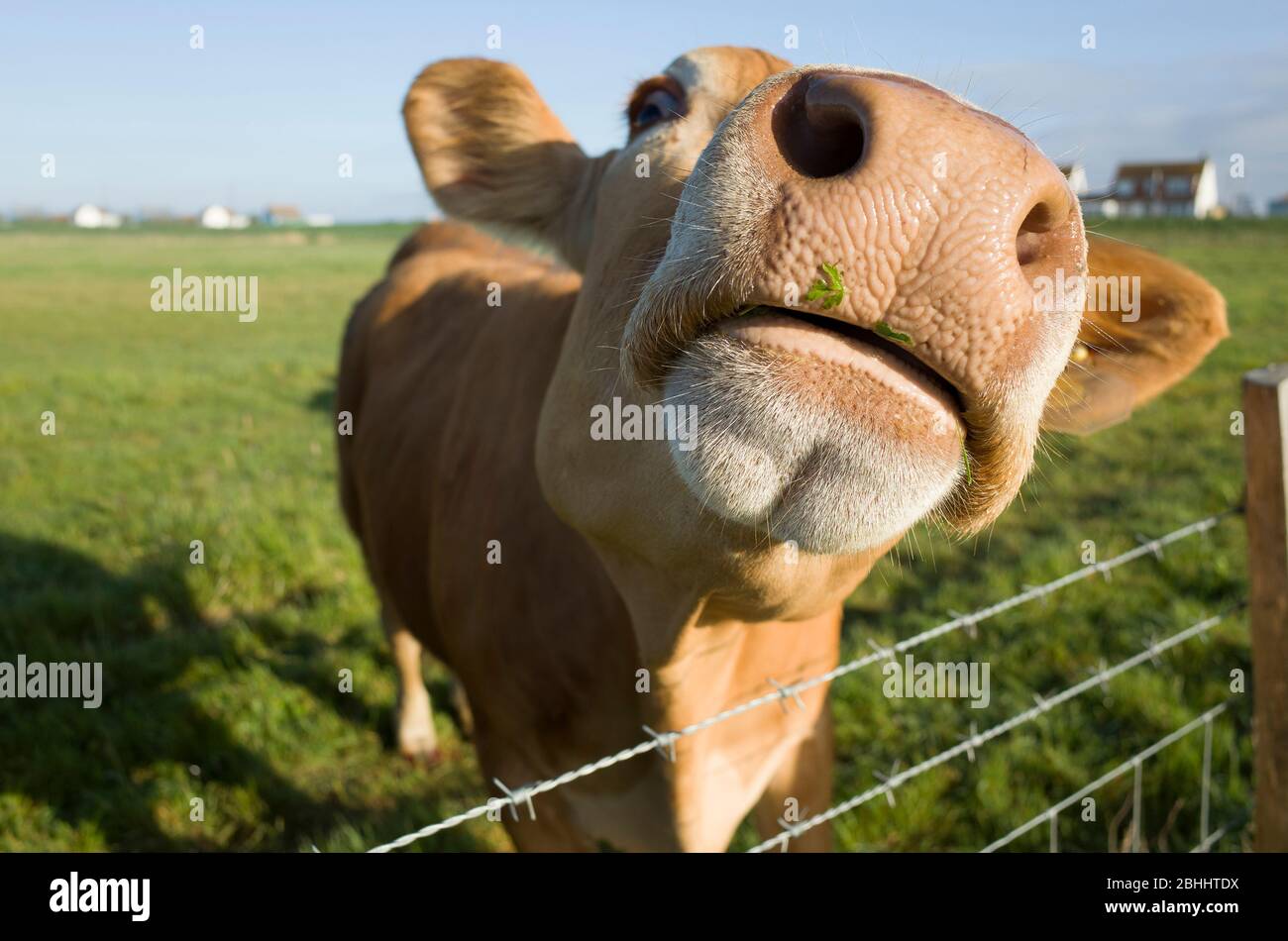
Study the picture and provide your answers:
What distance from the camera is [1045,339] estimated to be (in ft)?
4.16

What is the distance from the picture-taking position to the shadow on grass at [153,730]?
370 centimetres

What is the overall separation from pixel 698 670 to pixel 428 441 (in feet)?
6.27

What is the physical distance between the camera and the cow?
3.98 feet

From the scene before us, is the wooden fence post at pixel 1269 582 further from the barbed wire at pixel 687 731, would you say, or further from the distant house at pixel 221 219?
the distant house at pixel 221 219

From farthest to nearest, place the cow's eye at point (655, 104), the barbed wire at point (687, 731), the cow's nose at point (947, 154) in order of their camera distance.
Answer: the cow's eye at point (655, 104) < the barbed wire at point (687, 731) < the cow's nose at point (947, 154)

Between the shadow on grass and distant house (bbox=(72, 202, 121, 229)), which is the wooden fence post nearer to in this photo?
the shadow on grass

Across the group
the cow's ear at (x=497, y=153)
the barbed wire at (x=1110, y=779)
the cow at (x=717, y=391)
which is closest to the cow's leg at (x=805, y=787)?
the cow at (x=717, y=391)

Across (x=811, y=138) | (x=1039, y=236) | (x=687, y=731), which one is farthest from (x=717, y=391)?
(x=687, y=731)

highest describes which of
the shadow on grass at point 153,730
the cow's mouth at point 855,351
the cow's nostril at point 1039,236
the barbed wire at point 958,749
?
the cow's nostril at point 1039,236

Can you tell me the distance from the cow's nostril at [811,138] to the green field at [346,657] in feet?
2.36

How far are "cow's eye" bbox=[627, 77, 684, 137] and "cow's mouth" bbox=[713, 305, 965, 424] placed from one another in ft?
2.94

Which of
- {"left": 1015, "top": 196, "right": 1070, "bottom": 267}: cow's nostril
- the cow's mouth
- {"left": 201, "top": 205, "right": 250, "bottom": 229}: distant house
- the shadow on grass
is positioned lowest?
the shadow on grass

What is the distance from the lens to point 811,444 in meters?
1.31

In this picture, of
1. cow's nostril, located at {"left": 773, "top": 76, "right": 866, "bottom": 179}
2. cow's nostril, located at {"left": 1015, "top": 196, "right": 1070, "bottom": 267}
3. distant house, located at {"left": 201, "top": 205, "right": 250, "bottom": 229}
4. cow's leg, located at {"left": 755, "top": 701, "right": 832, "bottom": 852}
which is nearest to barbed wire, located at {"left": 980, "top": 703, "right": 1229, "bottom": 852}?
cow's leg, located at {"left": 755, "top": 701, "right": 832, "bottom": 852}
